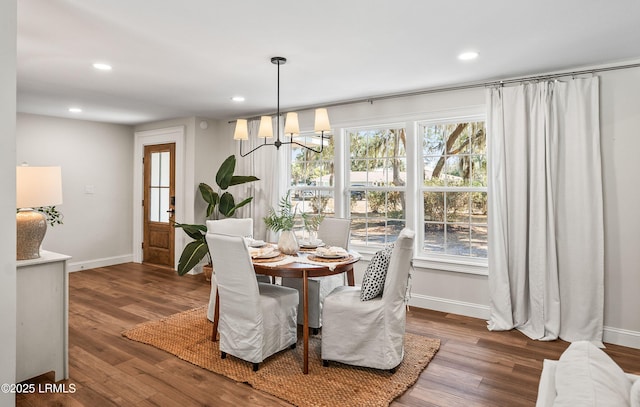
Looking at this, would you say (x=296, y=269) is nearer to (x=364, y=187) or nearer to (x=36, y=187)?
(x=36, y=187)

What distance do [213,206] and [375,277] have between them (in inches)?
130

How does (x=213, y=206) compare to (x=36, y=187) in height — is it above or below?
below

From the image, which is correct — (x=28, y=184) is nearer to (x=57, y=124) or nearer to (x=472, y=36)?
(x=472, y=36)

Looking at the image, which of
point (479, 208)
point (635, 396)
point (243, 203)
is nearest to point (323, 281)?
point (479, 208)

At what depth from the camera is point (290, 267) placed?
2717 millimetres

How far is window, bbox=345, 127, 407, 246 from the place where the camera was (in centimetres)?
443

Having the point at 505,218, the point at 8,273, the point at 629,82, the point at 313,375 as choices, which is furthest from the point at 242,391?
the point at 629,82

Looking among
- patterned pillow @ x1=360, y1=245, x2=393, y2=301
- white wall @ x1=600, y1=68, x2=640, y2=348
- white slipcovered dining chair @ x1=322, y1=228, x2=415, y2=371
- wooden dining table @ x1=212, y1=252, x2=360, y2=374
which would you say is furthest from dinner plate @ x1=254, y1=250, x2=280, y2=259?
white wall @ x1=600, y1=68, x2=640, y2=348

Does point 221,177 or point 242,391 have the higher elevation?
point 221,177

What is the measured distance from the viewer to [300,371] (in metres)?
2.71

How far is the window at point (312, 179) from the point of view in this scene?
4.93 metres

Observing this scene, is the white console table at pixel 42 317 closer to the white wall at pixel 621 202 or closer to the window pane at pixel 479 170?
the window pane at pixel 479 170

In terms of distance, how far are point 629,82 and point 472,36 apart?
1563 mm

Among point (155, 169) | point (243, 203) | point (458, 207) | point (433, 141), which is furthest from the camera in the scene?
point (155, 169)
